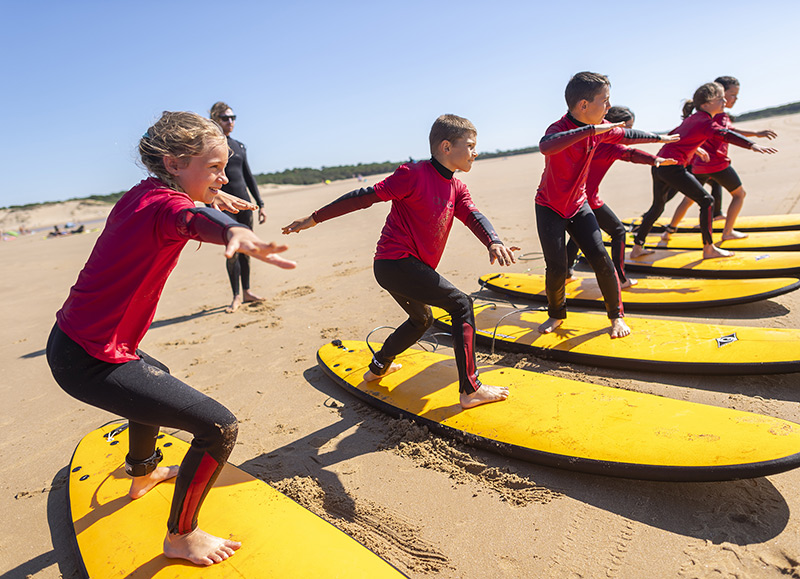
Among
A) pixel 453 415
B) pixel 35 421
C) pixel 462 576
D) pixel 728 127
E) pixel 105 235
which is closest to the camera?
pixel 105 235

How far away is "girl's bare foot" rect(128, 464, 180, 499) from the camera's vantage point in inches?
114

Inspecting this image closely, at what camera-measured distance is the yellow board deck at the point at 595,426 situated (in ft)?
8.24

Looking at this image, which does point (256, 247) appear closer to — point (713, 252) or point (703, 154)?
point (703, 154)

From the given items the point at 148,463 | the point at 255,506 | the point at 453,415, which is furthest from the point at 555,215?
the point at 148,463

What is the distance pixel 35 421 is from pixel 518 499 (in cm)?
416

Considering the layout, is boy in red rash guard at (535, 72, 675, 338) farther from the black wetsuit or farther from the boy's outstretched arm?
the black wetsuit

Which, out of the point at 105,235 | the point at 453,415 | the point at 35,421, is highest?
the point at 105,235

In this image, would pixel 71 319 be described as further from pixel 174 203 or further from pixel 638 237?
pixel 638 237

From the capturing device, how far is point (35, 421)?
14.3 feet

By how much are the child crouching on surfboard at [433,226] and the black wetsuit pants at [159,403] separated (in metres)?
1.29

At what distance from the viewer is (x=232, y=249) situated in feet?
5.20

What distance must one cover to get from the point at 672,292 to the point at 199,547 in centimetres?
517

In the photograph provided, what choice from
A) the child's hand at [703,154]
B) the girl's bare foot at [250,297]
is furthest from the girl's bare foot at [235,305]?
the child's hand at [703,154]

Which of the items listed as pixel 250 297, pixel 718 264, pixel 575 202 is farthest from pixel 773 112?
pixel 250 297
